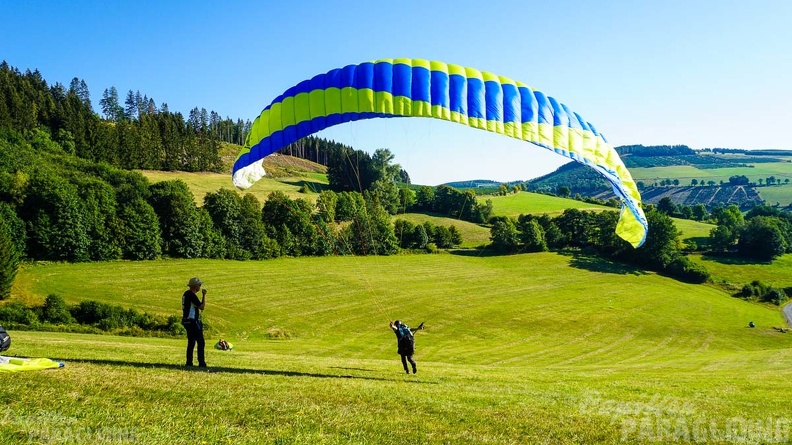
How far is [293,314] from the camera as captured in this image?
1577 inches

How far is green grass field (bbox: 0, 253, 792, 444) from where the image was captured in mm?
6617

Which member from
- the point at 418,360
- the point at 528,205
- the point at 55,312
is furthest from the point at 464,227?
the point at 55,312

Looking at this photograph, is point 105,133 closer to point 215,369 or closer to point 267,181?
point 267,181

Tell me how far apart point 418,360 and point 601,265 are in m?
48.4

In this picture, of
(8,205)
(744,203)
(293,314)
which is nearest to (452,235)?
(293,314)

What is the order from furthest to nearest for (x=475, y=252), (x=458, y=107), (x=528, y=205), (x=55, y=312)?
(x=528, y=205), (x=475, y=252), (x=55, y=312), (x=458, y=107)

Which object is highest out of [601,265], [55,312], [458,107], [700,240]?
[458,107]

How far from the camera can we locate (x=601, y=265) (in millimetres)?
68000

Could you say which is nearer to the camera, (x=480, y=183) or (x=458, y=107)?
(x=458, y=107)

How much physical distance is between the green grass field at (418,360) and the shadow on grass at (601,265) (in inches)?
13.7

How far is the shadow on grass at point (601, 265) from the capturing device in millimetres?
66438

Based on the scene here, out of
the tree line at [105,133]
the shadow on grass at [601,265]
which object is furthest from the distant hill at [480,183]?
the tree line at [105,133]

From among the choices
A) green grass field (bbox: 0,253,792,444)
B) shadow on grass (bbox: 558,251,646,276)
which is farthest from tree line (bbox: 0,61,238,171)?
shadow on grass (bbox: 558,251,646,276)

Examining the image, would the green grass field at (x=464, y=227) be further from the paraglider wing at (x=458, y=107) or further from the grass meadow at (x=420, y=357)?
the paraglider wing at (x=458, y=107)
